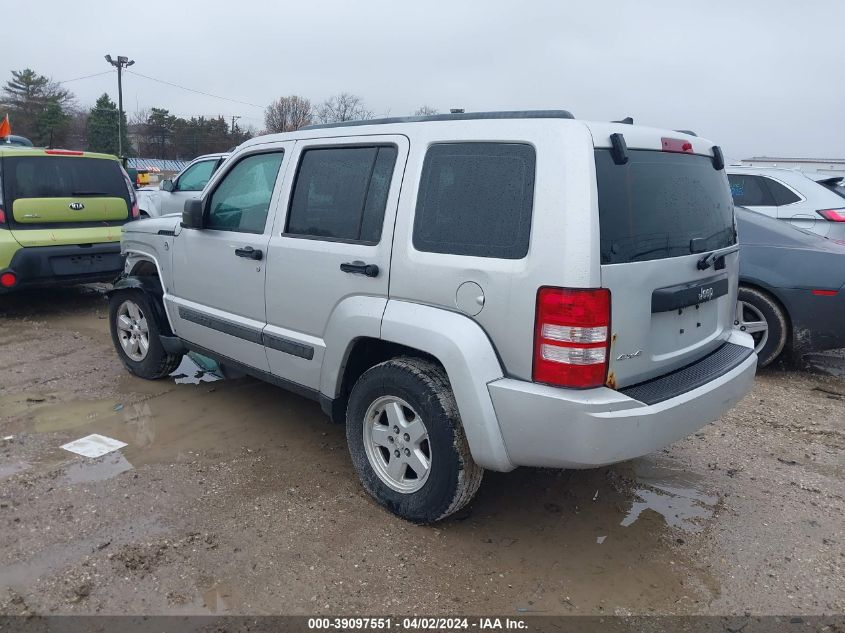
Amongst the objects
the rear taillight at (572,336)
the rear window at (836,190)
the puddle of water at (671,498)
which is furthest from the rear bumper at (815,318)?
the rear taillight at (572,336)

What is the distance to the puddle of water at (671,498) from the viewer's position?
338 cm

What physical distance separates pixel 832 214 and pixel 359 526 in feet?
21.4

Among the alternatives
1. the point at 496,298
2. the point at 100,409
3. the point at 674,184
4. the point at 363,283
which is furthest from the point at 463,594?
the point at 100,409

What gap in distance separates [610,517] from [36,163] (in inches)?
264

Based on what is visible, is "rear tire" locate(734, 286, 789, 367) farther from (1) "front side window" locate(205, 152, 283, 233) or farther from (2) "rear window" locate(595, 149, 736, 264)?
(1) "front side window" locate(205, 152, 283, 233)

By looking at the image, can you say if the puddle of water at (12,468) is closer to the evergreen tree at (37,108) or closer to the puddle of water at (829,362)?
the puddle of water at (829,362)

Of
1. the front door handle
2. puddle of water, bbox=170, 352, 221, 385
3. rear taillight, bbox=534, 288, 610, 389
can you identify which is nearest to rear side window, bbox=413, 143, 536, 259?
rear taillight, bbox=534, 288, 610, 389

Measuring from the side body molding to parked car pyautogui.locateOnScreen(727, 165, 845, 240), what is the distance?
5904 mm

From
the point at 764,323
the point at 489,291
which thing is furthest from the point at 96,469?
the point at 764,323

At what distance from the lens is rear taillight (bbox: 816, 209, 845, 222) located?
705 centimetres

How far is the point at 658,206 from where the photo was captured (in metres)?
2.92

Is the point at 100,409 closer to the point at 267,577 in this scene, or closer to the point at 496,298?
the point at 267,577

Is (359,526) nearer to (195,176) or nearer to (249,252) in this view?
(249,252)

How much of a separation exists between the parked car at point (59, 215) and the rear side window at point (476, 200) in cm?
540
